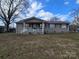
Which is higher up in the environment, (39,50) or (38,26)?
(38,26)

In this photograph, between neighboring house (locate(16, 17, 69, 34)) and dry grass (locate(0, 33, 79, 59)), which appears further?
neighboring house (locate(16, 17, 69, 34))

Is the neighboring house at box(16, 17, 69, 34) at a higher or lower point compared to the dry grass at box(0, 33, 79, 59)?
higher

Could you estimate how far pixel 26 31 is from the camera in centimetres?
2589

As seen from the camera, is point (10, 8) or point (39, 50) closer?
point (39, 50)

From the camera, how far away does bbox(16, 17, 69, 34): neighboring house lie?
26.1m

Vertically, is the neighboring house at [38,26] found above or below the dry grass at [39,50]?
above

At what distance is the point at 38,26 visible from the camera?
29016mm

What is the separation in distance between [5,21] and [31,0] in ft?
36.6

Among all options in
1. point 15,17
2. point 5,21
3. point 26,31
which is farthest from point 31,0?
point 26,31

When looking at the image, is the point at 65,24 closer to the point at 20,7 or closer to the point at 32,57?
the point at 20,7

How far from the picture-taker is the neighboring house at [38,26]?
26125 mm

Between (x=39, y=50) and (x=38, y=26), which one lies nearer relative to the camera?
(x=39, y=50)

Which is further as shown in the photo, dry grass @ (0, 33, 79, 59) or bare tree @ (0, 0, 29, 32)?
bare tree @ (0, 0, 29, 32)

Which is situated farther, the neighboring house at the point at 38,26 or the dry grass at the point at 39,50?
the neighboring house at the point at 38,26
